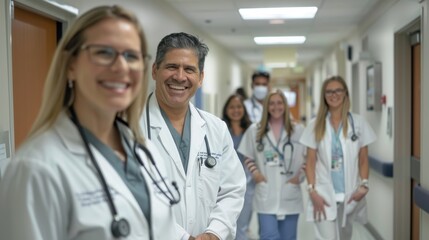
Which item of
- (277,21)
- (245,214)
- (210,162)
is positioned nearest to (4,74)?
(210,162)

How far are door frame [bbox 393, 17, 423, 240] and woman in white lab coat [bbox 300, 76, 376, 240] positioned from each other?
1.06 m

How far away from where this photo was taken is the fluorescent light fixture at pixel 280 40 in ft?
26.9

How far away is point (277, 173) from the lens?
3607mm

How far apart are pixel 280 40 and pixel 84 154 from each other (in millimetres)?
7599

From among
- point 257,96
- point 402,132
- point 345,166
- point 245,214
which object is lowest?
point 245,214

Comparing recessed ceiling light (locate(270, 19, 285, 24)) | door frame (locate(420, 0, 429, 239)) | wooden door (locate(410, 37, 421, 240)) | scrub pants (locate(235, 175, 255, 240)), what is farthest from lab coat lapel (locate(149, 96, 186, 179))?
recessed ceiling light (locate(270, 19, 285, 24))

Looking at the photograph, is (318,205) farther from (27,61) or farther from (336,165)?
(27,61)

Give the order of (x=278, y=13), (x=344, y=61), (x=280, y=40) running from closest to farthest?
(x=278, y=13)
(x=344, y=61)
(x=280, y=40)

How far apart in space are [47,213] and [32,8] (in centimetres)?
185

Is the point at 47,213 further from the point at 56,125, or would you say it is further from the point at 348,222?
the point at 348,222

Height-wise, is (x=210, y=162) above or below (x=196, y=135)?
below

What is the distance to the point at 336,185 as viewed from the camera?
3.22m

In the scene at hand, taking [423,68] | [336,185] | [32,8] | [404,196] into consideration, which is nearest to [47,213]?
[32,8]

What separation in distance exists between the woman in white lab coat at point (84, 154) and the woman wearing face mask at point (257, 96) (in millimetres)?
4428
